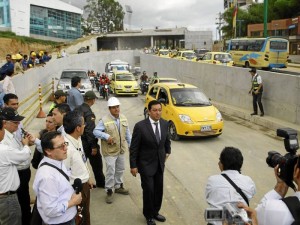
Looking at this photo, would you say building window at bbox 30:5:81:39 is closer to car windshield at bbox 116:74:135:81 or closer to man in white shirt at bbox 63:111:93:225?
car windshield at bbox 116:74:135:81

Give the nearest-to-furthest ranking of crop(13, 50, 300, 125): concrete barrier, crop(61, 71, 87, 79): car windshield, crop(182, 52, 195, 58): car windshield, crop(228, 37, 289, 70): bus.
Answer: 1. crop(13, 50, 300, 125): concrete barrier
2. crop(61, 71, 87, 79): car windshield
3. crop(228, 37, 289, 70): bus
4. crop(182, 52, 195, 58): car windshield

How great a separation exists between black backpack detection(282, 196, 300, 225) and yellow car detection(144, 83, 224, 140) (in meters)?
8.59

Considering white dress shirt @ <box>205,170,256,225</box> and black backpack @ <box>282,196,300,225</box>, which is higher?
black backpack @ <box>282,196,300,225</box>

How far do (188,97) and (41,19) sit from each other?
201 ft

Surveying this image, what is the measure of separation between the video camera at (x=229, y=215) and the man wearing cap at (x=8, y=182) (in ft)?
7.80

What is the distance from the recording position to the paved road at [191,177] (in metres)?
5.96

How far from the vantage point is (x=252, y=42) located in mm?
30891

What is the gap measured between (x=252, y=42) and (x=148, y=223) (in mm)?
28121

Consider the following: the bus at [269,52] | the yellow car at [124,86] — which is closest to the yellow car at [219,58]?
the bus at [269,52]

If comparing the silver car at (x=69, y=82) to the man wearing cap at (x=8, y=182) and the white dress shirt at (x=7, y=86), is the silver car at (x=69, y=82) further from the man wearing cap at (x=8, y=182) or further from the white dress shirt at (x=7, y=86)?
the man wearing cap at (x=8, y=182)

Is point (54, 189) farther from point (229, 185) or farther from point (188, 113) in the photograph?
point (188, 113)

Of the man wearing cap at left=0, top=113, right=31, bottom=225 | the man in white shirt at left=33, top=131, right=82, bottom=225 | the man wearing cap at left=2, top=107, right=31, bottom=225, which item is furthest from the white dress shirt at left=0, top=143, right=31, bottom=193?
the man in white shirt at left=33, top=131, right=82, bottom=225

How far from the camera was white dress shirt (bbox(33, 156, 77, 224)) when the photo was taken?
329cm

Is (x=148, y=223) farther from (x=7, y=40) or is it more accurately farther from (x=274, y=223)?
(x=7, y=40)
